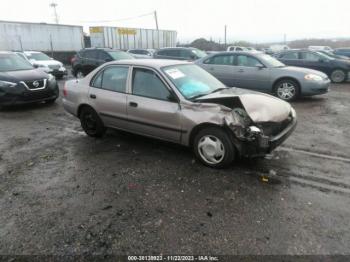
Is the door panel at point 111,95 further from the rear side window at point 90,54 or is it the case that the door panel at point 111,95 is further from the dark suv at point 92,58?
the rear side window at point 90,54

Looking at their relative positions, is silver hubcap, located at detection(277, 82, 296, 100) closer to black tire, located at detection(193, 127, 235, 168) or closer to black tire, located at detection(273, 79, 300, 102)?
black tire, located at detection(273, 79, 300, 102)

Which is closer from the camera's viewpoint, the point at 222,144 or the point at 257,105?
the point at 222,144

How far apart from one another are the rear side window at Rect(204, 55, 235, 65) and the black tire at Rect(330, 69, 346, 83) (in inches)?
263

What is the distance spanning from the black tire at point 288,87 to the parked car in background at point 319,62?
196 inches

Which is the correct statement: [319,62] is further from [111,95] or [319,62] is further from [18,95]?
[18,95]

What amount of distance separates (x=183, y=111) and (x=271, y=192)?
5.53 feet

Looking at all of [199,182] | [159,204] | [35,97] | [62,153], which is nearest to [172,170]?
[199,182]

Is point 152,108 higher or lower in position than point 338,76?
higher

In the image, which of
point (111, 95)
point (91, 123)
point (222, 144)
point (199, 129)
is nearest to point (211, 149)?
point (222, 144)

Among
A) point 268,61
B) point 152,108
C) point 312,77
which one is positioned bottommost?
point 152,108

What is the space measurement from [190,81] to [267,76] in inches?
200

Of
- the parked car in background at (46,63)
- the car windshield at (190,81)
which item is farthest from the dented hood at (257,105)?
the parked car in background at (46,63)

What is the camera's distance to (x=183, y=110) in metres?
4.16

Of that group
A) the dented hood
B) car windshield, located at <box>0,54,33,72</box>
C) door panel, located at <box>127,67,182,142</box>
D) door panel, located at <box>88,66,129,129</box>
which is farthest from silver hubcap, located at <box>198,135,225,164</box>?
car windshield, located at <box>0,54,33,72</box>
